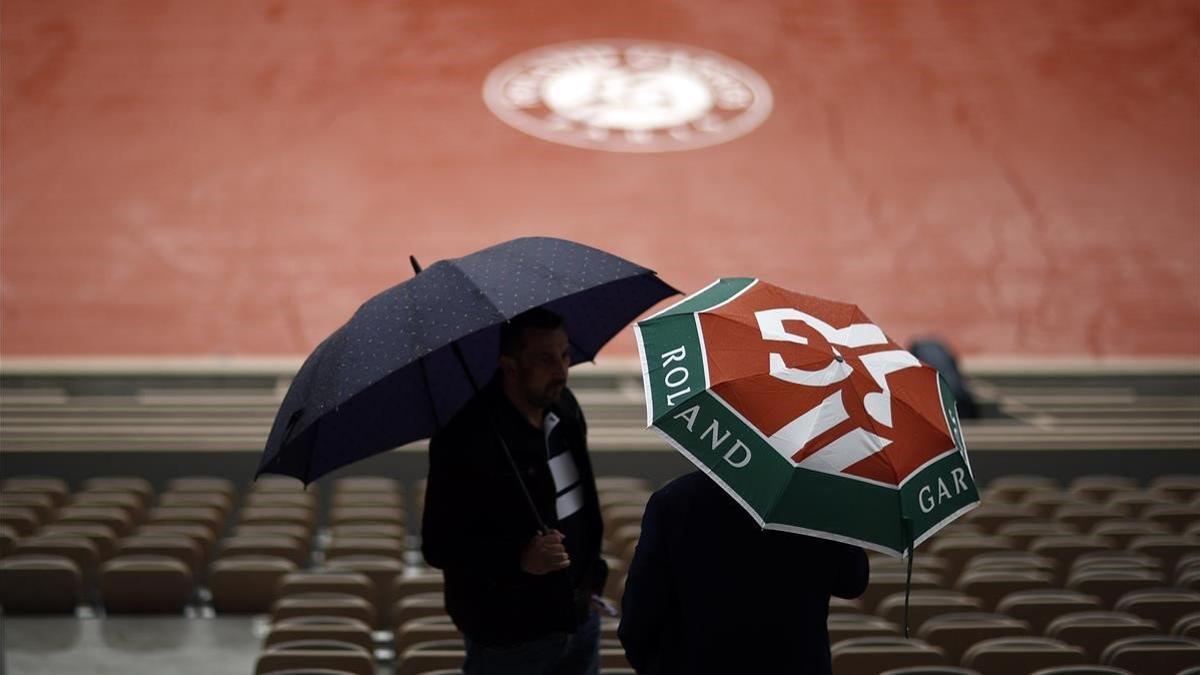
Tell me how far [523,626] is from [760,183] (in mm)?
10037

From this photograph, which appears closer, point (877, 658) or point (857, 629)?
point (877, 658)

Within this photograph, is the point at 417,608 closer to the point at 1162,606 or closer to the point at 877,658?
the point at 877,658

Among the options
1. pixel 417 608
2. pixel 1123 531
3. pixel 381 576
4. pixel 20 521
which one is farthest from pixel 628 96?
pixel 417 608

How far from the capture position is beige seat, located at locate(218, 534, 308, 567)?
4.88 m

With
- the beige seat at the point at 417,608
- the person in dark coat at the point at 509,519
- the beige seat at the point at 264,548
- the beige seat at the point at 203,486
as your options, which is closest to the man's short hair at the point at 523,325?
the person in dark coat at the point at 509,519

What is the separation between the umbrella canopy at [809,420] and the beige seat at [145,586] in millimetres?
2853

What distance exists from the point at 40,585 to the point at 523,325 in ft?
9.14

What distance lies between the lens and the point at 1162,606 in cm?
394

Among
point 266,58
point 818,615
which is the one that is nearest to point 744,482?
point 818,615

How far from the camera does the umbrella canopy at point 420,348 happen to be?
2.20 meters

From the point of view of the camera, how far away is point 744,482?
6.31 feet

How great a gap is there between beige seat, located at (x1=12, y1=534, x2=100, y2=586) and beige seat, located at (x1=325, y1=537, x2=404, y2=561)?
83 cm

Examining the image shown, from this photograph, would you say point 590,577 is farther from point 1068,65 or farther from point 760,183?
point 1068,65

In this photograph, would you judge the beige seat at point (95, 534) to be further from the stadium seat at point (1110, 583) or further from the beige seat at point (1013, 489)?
the beige seat at point (1013, 489)
